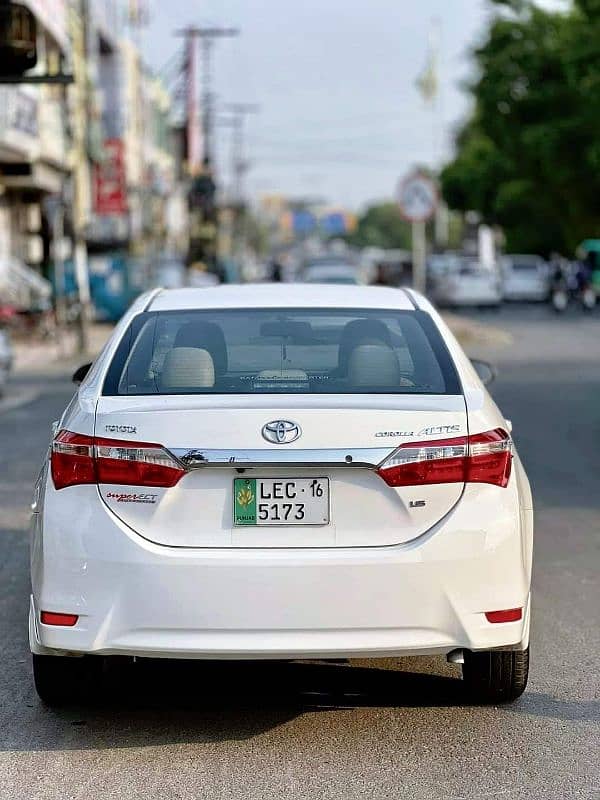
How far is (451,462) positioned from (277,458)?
59 centimetres

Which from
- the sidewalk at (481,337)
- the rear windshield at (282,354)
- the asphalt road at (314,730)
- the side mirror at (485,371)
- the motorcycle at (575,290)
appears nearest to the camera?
the asphalt road at (314,730)

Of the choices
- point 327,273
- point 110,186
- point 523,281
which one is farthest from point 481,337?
point 523,281

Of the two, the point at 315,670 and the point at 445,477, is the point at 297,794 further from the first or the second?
the point at 315,670

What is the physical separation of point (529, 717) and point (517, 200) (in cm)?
5077

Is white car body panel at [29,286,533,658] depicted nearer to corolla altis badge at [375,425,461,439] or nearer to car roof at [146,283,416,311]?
corolla altis badge at [375,425,461,439]

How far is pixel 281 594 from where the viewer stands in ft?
16.7

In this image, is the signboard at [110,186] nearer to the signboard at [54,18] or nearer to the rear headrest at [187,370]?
the signboard at [54,18]

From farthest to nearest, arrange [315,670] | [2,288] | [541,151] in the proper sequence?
[541,151]
[2,288]
[315,670]

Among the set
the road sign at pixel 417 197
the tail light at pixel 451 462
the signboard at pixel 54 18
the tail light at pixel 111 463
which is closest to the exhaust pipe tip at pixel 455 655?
the tail light at pixel 451 462

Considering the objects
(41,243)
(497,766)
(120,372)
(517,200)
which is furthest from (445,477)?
(517,200)

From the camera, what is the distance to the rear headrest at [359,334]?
605cm

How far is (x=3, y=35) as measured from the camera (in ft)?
34.9

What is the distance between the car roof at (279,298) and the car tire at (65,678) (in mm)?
1493

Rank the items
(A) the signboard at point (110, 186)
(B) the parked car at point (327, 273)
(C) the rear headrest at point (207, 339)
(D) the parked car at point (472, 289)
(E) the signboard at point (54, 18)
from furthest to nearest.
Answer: (A) the signboard at point (110, 186), (D) the parked car at point (472, 289), (E) the signboard at point (54, 18), (B) the parked car at point (327, 273), (C) the rear headrest at point (207, 339)
